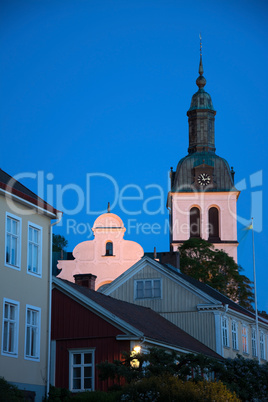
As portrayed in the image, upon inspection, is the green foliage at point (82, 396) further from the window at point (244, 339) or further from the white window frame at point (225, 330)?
the window at point (244, 339)

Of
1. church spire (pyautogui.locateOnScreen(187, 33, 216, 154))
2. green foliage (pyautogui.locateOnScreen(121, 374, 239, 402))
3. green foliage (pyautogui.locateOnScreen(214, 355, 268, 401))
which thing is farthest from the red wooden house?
church spire (pyautogui.locateOnScreen(187, 33, 216, 154))

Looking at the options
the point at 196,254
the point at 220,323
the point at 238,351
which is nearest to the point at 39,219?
the point at 220,323

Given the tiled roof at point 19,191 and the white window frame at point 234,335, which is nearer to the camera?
the tiled roof at point 19,191

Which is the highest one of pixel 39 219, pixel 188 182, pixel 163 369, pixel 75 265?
pixel 188 182

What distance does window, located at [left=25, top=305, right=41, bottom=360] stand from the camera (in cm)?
2938

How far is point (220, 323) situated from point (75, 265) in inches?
1345

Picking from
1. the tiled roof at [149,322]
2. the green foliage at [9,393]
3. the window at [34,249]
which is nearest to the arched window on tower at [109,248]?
the tiled roof at [149,322]

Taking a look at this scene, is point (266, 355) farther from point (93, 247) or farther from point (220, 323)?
point (93, 247)

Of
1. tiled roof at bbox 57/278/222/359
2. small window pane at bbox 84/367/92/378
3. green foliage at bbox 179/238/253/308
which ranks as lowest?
small window pane at bbox 84/367/92/378

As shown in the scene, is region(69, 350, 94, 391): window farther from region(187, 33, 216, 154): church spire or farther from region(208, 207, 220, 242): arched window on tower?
region(187, 33, 216, 154): church spire

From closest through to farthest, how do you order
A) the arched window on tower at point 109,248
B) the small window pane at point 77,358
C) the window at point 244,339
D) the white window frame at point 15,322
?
the white window frame at point 15,322
the small window pane at point 77,358
the window at point 244,339
the arched window on tower at point 109,248

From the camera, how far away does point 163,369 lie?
1145 inches

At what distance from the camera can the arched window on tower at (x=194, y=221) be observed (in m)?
107

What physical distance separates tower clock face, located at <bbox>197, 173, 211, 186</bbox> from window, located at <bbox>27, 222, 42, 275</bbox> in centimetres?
7942
